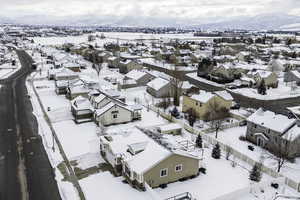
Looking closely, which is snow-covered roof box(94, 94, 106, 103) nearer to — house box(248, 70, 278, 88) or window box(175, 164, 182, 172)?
window box(175, 164, 182, 172)

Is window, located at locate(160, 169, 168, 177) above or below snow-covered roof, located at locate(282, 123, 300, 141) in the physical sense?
below

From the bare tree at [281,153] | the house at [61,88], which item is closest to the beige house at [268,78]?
the bare tree at [281,153]

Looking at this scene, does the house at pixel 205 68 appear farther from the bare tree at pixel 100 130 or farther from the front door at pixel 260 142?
the bare tree at pixel 100 130

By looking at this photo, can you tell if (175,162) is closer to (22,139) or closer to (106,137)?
(106,137)

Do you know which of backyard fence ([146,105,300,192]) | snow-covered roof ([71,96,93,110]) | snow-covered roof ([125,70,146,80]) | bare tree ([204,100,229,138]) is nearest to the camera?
backyard fence ([146,105,300,192])

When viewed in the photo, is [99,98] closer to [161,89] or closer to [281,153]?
[161,89]

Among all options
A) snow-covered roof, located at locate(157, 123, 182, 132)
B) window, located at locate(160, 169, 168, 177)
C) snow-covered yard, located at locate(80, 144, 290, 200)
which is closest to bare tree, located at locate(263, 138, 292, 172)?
snow-covered yard, located at locate(80, 144, 290, 200)

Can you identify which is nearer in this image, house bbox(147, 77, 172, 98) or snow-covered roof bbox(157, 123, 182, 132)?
snow-covered roof bbox(157, 123, 182, 132)

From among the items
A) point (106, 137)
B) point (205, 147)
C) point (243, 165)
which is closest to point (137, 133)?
point (106, 137)
